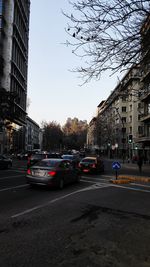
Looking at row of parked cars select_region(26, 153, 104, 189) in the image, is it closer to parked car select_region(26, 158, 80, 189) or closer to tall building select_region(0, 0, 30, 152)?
parked car select_region(26, 158, 80, 189)

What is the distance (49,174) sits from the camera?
13.9 meters

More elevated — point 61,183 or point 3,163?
point 3,163

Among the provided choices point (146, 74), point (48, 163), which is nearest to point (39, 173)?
point (48, 163)

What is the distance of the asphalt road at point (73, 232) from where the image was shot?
4.98m

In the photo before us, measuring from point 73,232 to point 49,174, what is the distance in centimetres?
740

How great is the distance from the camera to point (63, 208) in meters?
9.21

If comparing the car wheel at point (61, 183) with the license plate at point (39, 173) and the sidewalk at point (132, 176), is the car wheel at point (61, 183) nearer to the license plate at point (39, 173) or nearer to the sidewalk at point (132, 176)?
the license plate at point (39, 173)

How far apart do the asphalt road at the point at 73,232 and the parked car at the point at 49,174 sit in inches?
108

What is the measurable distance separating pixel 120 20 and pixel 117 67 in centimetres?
144

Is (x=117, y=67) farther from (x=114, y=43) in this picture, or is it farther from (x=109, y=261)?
(x=109, y=261)

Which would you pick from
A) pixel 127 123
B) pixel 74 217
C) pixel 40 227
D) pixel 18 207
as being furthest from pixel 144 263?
pixel 127 123

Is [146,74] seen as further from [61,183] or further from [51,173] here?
[61,183]

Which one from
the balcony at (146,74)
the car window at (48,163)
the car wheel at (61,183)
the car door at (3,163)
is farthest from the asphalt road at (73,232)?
the car door at (3,163)

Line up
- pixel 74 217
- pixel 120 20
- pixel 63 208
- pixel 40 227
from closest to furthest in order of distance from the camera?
pixel 40 227 < pixel 74 217 < pixel 120 20 < pixel 63 208
